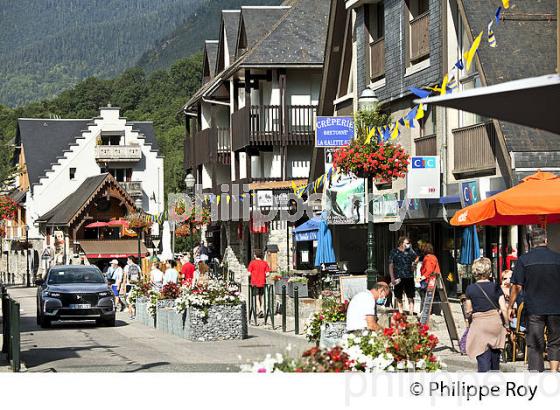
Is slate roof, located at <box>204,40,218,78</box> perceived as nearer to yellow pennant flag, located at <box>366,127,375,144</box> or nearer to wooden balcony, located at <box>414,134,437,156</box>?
wooden balcony, located at <box>414,134,437,156</box>

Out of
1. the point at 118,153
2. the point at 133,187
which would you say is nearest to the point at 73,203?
the point at 133,187

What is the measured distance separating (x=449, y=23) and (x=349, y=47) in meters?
9.41

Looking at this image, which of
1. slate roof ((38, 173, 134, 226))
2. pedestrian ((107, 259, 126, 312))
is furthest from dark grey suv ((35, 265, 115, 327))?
slate roof ((38, 173, 134, 226))

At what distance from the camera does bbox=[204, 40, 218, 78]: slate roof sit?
60.9 meters

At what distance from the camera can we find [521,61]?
27016mm

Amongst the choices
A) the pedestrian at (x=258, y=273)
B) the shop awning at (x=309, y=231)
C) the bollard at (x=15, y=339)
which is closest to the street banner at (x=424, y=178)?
the pedestrian at (x=258, y=273)

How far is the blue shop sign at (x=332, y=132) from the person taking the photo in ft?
104

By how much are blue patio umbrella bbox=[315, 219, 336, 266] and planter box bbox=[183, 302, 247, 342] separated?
454 inches

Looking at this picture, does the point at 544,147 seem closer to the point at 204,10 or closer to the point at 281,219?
the point at 281,219

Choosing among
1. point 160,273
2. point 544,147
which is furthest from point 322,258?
point 544,147

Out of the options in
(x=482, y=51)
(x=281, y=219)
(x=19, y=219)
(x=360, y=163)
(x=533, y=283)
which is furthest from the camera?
(x=19, y=219)

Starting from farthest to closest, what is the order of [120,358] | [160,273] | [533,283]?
[160,273] → [120,358] → [533,283]

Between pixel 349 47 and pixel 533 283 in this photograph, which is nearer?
pixel 533 283

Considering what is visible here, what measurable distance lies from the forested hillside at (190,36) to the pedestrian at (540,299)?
137515mm
